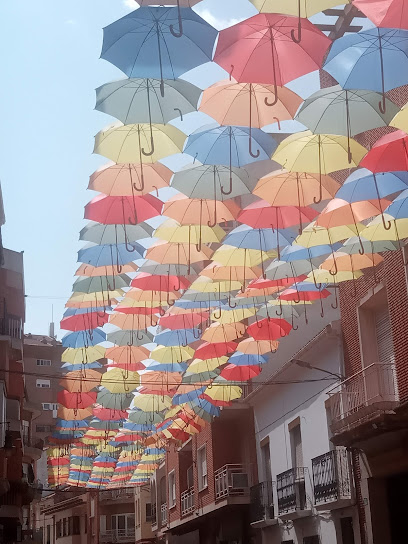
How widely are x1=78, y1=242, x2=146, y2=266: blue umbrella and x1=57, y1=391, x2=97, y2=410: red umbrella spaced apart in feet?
37.4

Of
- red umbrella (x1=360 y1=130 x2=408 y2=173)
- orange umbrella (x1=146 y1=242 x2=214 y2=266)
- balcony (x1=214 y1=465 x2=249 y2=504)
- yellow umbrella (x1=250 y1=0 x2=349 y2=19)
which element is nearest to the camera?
yellow umbrella (x1=250 y1=0 x2=349 y2=19)

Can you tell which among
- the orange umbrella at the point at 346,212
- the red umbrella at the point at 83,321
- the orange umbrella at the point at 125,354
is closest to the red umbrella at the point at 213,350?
the orange umbrella at the point at 125,354

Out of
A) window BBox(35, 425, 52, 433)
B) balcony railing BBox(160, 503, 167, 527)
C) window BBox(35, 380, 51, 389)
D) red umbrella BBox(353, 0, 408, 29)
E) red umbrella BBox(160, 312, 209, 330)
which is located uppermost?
window BBox(35, 380, 51, 389)

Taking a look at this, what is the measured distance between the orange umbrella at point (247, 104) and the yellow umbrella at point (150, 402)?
17175 mm

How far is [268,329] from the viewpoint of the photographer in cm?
1969

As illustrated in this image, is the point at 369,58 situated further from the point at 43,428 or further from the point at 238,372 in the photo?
the point at 43,428

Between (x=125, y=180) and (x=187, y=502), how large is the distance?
92.9 feet

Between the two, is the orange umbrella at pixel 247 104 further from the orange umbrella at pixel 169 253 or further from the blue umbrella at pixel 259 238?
the orange umbrella at pixel 169 253

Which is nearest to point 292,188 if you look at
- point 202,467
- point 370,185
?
point 370,185

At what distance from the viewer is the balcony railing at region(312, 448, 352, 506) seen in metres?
19.6

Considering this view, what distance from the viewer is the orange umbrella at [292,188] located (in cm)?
1250

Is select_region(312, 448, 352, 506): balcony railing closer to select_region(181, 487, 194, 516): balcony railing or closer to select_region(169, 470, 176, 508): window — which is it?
select_region(181, 487, 194, 516): balcony railing

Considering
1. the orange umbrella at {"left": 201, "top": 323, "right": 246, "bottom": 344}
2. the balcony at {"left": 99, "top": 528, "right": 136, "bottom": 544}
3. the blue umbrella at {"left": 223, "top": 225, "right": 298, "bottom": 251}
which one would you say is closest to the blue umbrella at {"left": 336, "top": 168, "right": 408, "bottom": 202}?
the blue umbrella at {"left": 223, "top": 225, "right": 298, "bottom": 251}

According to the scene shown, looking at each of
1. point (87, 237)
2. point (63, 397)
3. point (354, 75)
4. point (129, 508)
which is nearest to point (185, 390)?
point (63, 397)
